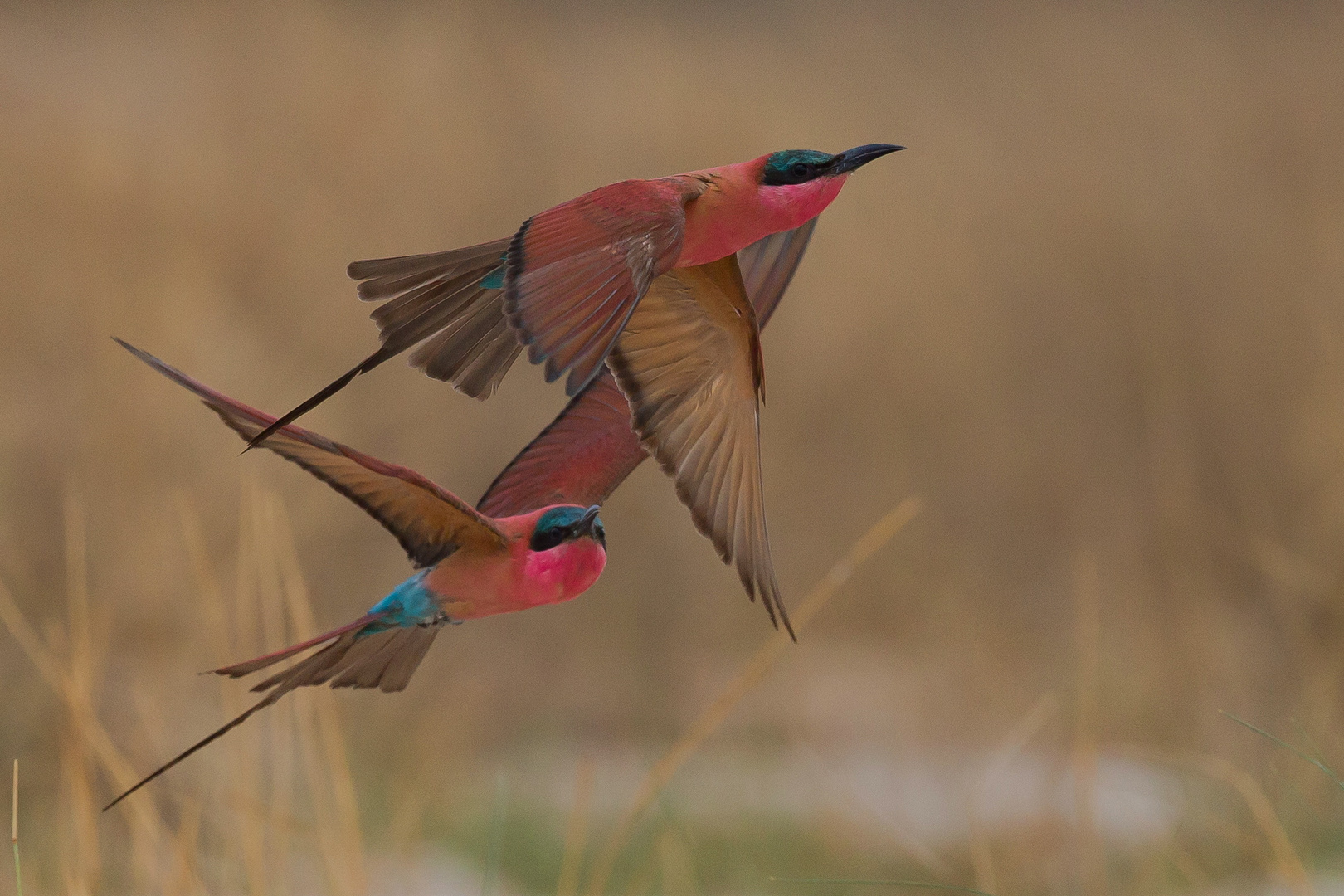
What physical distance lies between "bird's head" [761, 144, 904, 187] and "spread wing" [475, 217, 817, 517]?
5 cm

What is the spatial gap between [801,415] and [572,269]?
252cm

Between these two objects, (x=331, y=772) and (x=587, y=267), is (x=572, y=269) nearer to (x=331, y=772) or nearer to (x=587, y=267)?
(x=587, y=267)

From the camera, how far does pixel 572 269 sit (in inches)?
8.9

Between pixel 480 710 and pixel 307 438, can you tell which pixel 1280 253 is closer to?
pixel 480 710

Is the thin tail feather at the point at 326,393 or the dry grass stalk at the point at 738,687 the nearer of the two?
the thin tail feather at the point at 326,393

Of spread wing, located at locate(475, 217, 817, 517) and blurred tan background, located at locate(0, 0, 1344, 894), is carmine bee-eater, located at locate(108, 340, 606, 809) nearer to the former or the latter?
spread wing, located at locate(475, 217, 817, 517)

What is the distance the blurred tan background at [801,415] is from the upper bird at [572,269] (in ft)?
5.03

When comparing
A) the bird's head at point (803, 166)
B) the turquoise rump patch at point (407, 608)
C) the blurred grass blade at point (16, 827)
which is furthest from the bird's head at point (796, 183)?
the blurred grass blade at point (16, 827)

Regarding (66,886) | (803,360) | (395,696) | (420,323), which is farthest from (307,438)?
(803,360)

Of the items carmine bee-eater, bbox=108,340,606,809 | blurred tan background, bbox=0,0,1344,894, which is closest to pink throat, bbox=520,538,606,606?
carmine bee-eater, bbox=108,340,606,809

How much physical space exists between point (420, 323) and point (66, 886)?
0.48 metres

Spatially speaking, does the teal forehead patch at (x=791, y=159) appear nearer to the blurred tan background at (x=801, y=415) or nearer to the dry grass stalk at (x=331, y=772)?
the dry grass stalk at (x=331, y=772)

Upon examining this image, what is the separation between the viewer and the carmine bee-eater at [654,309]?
8.7 inches

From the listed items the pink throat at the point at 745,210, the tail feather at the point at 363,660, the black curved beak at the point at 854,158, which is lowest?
the tail feather at the point at 363,660
